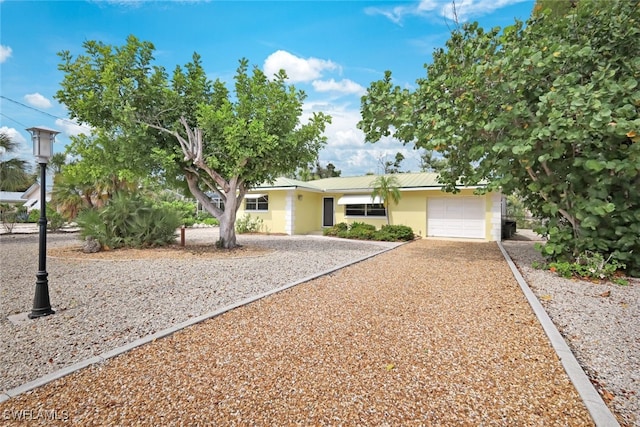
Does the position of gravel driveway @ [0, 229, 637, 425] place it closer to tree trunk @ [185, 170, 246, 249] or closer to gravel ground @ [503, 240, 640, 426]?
gravel ground @ [503, 240, 640, 426]

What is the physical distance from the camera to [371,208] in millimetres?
17578

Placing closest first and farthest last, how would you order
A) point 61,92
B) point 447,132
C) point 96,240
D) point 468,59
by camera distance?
point 447,132, point 468,59, point 61,92, point 96,240

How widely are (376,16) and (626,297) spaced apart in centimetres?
973

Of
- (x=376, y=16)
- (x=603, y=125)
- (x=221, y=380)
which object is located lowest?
(x=221, y=380)

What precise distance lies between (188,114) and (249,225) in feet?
29.9

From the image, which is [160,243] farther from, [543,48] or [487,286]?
[543,48]

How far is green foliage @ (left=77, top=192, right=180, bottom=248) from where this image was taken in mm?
9852

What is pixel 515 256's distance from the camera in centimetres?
994

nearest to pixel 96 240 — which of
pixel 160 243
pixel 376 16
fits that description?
pixel 160 243

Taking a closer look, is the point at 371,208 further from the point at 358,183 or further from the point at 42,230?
the point at 42,230

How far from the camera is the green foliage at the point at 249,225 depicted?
59.3 feet

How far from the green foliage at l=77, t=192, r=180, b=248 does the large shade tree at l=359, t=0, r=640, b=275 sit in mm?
8277

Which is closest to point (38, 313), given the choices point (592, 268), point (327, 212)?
point (592, 268)

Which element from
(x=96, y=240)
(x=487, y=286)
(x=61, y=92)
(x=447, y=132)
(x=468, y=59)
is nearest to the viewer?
(x=487, y=286)
